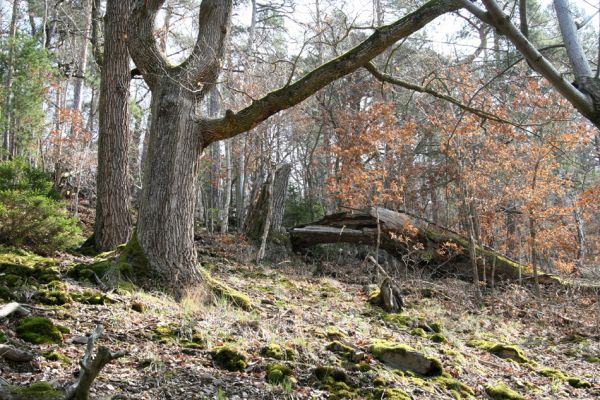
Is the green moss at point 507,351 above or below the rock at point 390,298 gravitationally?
below

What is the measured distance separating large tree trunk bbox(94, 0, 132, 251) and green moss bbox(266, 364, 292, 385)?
5398 mm

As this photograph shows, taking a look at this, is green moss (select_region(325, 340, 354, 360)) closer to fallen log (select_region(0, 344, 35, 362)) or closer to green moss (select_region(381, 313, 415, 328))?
green moss (select_region(381, 313, 415, 328))

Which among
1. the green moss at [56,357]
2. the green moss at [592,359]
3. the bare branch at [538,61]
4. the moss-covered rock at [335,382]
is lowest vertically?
the green moss at [592,359]

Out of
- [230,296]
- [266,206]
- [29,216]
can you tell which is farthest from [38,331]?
A: [266,206]

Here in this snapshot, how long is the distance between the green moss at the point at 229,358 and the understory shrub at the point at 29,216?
157 inches

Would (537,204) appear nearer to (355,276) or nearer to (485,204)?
(485,204)

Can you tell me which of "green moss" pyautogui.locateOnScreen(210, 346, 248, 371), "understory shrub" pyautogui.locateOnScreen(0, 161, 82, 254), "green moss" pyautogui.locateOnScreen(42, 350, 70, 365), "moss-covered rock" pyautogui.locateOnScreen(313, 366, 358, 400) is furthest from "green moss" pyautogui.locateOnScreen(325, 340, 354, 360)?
"understory shrub" pyautogui.locateOnScreen(0, 161, 82, 254)

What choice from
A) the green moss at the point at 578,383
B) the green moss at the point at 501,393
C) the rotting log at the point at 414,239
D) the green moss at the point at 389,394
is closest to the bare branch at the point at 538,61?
the green moss at the point at 389,394

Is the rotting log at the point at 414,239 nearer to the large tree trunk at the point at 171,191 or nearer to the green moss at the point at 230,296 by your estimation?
the green moss at the point at 230,296

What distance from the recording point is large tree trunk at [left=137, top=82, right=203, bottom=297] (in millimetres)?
6371

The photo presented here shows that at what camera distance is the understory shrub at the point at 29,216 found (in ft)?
21.6

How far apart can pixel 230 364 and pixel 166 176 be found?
319cm

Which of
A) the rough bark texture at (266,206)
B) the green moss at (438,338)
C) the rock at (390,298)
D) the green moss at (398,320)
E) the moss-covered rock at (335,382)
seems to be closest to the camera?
the moss-covered rock at (335,382)

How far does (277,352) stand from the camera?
4.44 metres
